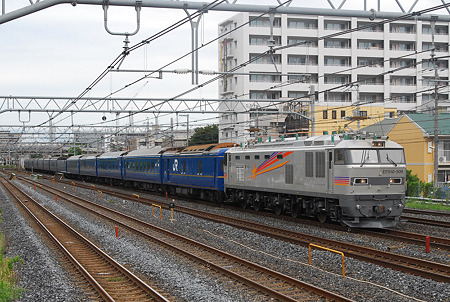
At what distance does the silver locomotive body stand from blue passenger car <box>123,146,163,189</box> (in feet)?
56.1

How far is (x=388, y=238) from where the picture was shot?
16.6m

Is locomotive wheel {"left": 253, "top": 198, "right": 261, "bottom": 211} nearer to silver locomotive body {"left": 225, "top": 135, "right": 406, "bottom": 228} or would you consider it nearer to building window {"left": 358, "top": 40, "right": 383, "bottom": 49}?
silver locomotive body {"left": 225, "top": 135, "right": 406, "bottom": 228}

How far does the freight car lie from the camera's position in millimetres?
17641

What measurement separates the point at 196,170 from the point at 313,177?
12819mm

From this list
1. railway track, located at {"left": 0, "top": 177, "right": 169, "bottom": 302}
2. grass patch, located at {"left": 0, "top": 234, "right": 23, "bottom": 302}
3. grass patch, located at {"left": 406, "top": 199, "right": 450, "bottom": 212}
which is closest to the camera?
grass patch, located at {"left": 0, "top": 234, "right": 23, "bottom": 302}

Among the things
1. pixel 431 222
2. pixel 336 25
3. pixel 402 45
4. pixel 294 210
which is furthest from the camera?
pixel 402 45

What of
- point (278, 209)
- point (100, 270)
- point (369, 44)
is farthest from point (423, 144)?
point (100, 270)

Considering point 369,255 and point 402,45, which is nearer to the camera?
point 369,255

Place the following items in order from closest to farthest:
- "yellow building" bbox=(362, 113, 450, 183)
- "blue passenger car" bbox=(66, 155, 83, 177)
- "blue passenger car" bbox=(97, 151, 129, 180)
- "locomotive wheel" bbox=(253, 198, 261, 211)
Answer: "locomotive wheel" bbox=(253, 198, 261, 211)
"yellow building" bbox=(362, 113, 450, 183)
"blue passenger car" bbox=(97, 151, 129, 180)
"blue passenger car" bbox=(66, 155, 83, 177)

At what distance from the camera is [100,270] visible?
13.2m

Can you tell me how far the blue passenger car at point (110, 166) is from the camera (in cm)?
4778

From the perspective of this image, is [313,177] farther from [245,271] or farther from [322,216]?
[245,271]

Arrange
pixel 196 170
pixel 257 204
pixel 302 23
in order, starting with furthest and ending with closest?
pixel 302 23 < pixel 196 170 < pixel 257 204

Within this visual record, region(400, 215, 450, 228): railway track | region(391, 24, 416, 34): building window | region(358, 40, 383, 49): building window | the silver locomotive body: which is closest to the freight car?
the silver locomotive body
